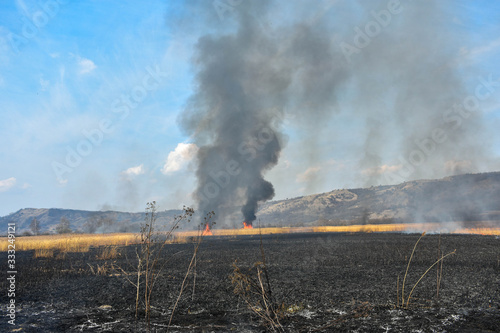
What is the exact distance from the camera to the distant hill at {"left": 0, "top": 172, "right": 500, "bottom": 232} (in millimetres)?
92000

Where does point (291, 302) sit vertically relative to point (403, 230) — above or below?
above

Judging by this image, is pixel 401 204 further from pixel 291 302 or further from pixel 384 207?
pixel 291 302

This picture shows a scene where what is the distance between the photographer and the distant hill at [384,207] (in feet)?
302

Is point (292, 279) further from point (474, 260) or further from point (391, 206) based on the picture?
point (391, 206)

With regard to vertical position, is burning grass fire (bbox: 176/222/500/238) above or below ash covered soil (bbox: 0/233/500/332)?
below

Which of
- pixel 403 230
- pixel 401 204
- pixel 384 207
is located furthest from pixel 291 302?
pixel 384 207

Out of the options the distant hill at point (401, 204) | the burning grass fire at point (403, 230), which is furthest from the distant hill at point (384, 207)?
the burning grass fire at point (403, 230)

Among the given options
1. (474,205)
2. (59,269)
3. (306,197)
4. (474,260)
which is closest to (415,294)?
(474,260)

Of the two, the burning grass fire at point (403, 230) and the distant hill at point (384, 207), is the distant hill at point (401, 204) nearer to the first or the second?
the distant hill at point (384, 207)

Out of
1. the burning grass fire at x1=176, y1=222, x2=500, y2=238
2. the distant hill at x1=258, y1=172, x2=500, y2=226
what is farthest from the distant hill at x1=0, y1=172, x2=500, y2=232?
the burning grass fire at x1=176, y1=222, x2=500, y2=238

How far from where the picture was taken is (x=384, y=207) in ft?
406

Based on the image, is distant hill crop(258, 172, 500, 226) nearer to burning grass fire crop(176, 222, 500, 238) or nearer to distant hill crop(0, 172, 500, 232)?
distant hill crop(0, 172, 500, 232)

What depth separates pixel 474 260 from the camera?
13.6 meters

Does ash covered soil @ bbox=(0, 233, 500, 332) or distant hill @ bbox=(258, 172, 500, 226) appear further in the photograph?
distant hill @ bbox=(258, 172, 500, 226)
